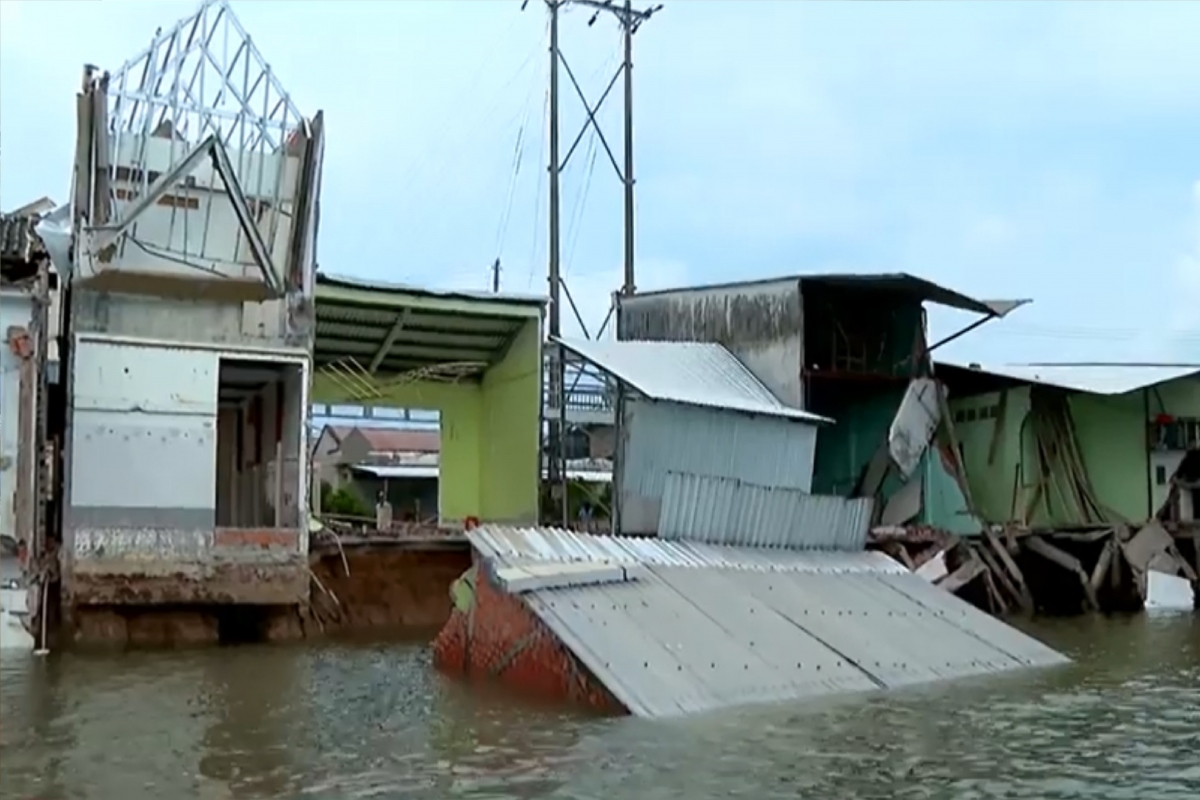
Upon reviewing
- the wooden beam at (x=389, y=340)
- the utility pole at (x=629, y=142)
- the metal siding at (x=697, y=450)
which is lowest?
the metal siding at (x=697, y=450)

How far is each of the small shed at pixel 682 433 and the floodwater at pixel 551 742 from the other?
5177mm

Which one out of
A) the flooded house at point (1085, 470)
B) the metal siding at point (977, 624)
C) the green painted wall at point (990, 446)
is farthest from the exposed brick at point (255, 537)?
the green painted wall at point (990, 446)

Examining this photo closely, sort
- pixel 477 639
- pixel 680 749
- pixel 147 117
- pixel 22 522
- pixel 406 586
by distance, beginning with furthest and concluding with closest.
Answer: pixel 406 586
pixel 147 117
pixel 22 522
pixel 477 639
pixel 680 749

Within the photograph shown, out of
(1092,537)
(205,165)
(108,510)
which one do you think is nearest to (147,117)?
(205,165)

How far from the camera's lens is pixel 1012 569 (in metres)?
25.7

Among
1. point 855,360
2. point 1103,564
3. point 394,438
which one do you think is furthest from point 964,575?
point 394,438

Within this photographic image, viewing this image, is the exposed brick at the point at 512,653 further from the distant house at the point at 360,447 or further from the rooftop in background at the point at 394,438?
the rooftop in background at the point at 394,438

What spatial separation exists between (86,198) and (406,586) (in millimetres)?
7490

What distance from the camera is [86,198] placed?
1781 cm

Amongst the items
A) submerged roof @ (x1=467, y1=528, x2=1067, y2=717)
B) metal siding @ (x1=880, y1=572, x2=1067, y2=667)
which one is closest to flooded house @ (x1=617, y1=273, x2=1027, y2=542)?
metal siding @ (x1=880, y1=572, x2=1067, y2=667)

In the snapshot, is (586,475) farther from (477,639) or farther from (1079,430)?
(477,639)

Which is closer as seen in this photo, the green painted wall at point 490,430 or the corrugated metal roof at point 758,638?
the corrugated metal roof at point 758,638

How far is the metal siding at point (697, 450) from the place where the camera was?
19.3 metres

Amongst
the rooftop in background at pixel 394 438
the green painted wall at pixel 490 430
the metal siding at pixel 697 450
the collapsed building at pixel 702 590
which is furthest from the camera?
the rooftop in background at pixel 394 438
